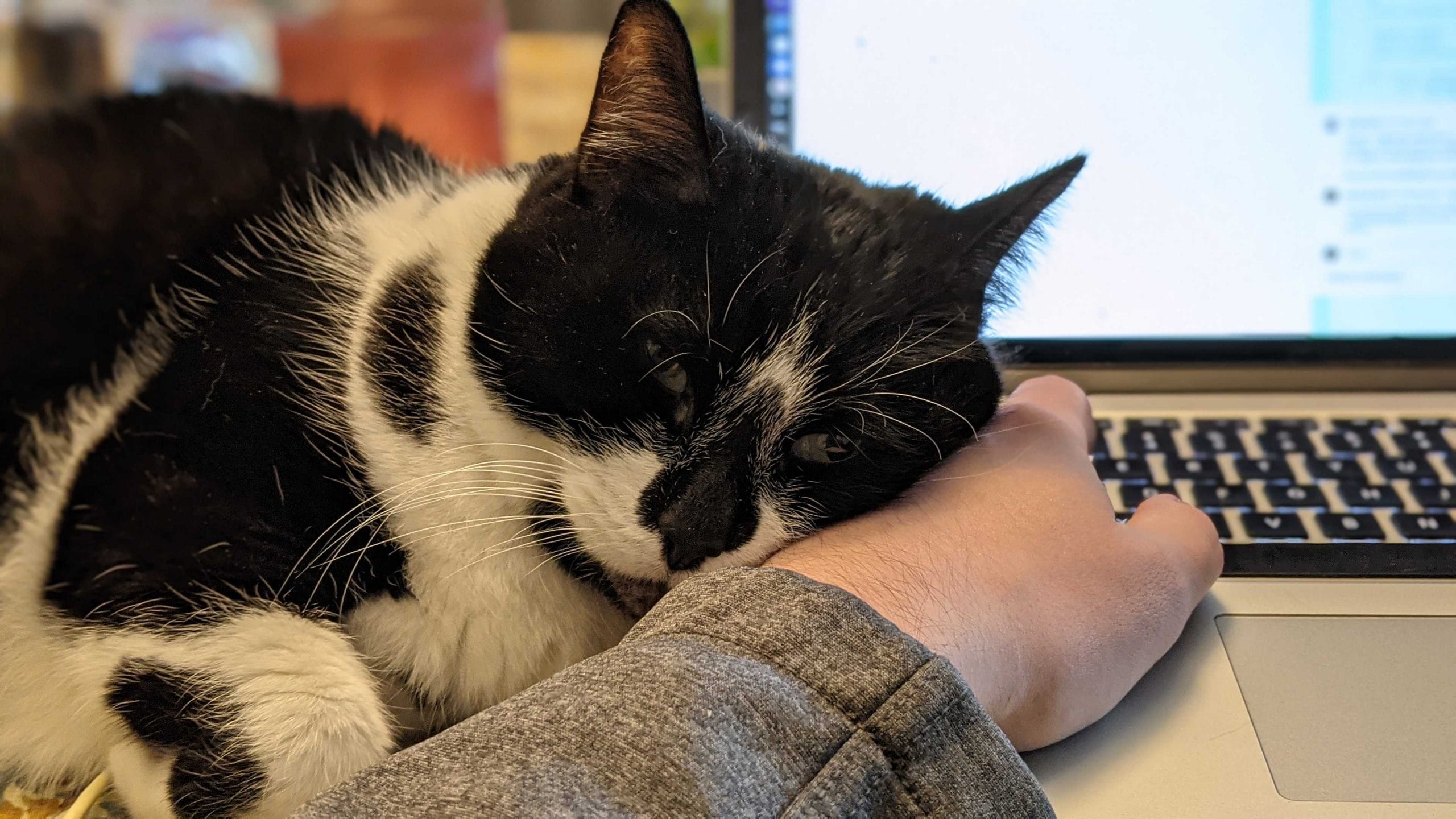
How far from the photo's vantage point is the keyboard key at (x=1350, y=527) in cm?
71

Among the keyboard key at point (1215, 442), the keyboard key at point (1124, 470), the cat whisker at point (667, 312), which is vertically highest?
the cat whisker at point (667, 312)

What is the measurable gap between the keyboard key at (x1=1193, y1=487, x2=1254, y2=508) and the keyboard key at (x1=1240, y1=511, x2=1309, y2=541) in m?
0.01

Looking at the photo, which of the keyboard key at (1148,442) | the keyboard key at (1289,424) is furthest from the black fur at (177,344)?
the keyboard key at (1289,424)

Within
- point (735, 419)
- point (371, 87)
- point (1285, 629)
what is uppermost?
point (371, 87)

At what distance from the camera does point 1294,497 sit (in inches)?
29.7

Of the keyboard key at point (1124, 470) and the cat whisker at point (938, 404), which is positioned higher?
the cat whisker at point (938, 404)

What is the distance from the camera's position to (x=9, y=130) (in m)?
0.70

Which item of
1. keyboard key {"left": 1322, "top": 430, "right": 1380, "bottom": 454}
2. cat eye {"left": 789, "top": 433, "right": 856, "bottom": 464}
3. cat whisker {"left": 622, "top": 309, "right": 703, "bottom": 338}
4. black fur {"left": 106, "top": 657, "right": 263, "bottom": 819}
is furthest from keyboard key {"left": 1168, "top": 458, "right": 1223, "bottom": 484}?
black fur {"left": 106, "top": 657, "right": 263, "bottom": 819}

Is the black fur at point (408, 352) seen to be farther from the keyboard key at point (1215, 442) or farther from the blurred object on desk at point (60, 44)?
the blurred object on desk at point (60, 44)

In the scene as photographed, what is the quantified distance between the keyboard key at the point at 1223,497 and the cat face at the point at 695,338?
0.28 meters

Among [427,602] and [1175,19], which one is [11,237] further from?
[1175,19]

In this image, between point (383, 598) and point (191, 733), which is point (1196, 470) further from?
point (191, 733)

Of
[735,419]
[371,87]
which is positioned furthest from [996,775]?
[371,87]

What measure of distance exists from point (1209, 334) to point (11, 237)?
3.14ft
